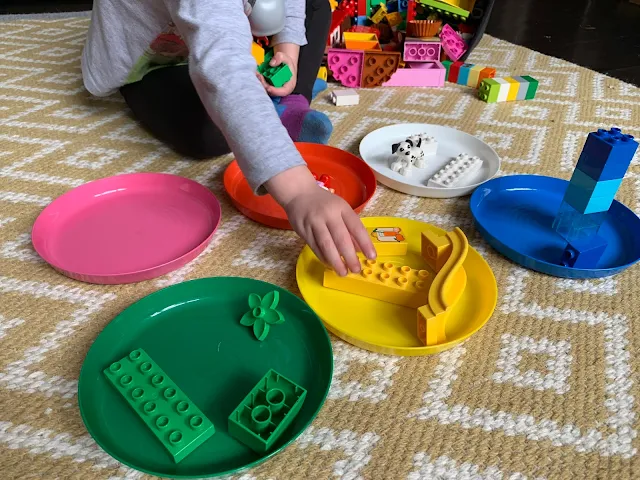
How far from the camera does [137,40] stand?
31.2 inches

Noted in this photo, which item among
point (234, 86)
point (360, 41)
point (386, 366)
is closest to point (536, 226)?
point (386, 366)

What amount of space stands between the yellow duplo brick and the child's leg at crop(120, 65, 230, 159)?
0.61 m

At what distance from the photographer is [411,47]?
43.3 inches

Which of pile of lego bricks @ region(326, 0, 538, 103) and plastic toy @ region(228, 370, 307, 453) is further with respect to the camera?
pile of lego bricks @ region(326, 0, 538, 103)

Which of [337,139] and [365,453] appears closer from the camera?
[365,453]

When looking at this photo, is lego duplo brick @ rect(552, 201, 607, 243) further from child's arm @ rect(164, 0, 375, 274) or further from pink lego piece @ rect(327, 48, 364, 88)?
pink lego piece @ rect(327, 48, 364, 88)

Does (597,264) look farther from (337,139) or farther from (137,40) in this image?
(137,40)

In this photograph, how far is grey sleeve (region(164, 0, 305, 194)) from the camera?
0.51 m

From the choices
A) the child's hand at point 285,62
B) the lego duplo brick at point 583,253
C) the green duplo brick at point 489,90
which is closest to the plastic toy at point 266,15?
the child's hand at point 285,62

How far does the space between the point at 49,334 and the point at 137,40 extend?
1.64 feet

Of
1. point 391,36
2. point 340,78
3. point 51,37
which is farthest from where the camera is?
point 51,37

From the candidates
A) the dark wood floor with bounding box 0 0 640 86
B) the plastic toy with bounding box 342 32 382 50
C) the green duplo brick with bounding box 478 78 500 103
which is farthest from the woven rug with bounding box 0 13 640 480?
the dark wood floor with bounding box 0 0 640 86

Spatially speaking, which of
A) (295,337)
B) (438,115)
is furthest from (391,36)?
(295,337)

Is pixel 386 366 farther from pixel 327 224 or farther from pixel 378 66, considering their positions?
pixel 378 66
